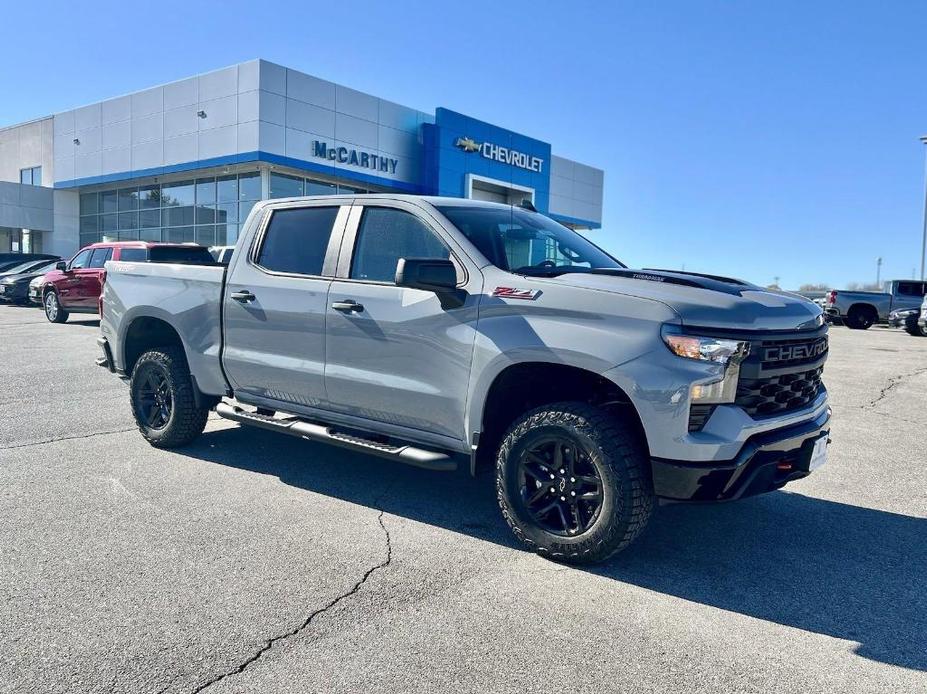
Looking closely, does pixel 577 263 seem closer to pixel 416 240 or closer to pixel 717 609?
pixel 416 240

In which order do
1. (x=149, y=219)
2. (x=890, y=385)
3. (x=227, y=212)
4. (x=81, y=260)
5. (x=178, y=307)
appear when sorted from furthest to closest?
(x=149, y=219) → (x=227, y=212) → (x=81, y=260) → (x=890, y=385) → (x=178, y=307)

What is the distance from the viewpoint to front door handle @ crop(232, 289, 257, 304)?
5367 millimetres

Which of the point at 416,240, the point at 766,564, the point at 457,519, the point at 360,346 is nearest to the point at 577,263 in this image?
the point at 416,240

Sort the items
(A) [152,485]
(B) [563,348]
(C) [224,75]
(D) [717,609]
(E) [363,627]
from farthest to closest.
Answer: (C) [224,75] → (A) [152,485] → (B) [563,348] → (D) [717,609] → (E) [363,627]

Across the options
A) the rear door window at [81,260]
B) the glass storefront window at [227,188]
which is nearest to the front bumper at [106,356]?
the rear door window at [81,260]

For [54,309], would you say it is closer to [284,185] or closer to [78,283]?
[78,283]

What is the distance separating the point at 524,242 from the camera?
15.9 ft

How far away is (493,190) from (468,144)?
401 centimetres

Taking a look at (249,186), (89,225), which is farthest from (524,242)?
(89,225)

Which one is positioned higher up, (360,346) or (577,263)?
(577,263)

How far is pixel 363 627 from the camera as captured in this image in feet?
10.6

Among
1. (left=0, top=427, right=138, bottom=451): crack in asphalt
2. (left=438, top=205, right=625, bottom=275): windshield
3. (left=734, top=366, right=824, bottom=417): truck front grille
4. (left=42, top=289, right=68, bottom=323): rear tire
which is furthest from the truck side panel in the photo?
(left=42, top=289, right=68, bottom=323): rear tire

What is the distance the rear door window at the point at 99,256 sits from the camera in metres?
16.7

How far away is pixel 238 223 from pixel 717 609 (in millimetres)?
26171
